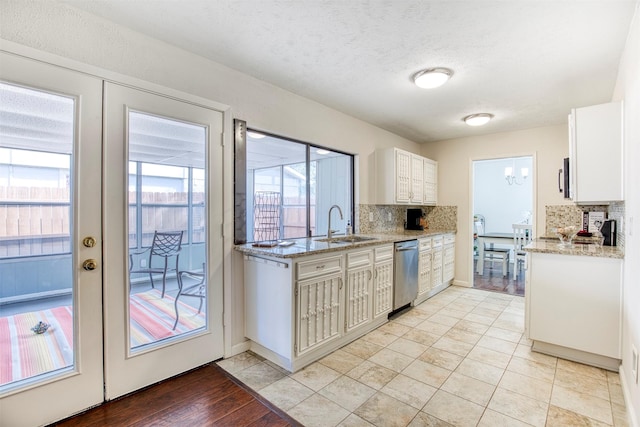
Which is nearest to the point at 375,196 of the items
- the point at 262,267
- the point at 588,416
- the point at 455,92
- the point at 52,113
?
the point at 455,92

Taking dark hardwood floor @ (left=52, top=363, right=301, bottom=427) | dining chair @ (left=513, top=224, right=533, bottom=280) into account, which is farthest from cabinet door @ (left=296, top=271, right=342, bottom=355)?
dining chair @ (left=513, top=224, right=533, bottom=280)

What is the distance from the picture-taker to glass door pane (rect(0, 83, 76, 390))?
1653 mm

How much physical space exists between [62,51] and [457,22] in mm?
2445

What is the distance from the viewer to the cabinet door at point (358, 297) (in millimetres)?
2793

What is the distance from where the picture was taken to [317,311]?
2.47 meters

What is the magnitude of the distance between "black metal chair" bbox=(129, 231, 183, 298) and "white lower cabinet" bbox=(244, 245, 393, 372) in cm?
57

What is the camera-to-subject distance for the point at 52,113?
1790mm

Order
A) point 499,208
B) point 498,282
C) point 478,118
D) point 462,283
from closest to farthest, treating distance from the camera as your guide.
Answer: point 478,118
point 462,283
point 498,282
point 499,208

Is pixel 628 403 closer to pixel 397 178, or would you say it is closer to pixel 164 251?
pixel 397 178

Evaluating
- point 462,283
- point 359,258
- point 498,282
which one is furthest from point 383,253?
point 498,282

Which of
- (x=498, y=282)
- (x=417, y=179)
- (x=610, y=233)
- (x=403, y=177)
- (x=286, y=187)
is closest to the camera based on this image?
(x=610, y=233)

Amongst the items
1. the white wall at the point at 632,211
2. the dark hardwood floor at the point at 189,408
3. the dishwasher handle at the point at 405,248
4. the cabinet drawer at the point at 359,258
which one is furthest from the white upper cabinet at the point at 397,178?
the dark hardwood floor at the point at 189,408

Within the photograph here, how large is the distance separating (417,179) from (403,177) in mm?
458

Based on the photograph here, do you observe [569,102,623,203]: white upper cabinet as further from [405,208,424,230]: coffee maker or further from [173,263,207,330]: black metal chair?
[173,263,207,330]: black metal chair
